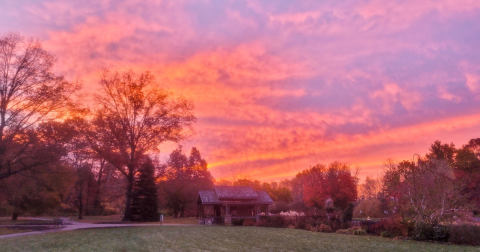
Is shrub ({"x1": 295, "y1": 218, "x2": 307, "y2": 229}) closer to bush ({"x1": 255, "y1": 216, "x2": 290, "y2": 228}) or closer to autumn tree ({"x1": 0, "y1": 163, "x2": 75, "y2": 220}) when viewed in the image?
bush ({"x1": 255, "y1": 216, "x2": 290, "y2": 228})

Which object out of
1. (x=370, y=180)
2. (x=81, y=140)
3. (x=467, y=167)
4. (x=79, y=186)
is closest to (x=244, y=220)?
(x=81, y=140)

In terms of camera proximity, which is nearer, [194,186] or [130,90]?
[130,90]

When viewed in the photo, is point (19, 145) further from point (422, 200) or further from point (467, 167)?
point (467, 167)

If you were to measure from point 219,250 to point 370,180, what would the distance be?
95.4 metres

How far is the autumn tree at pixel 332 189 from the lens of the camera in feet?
206

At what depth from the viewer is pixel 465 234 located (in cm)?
2066

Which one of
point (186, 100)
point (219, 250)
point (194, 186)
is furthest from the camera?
point (194, 186)

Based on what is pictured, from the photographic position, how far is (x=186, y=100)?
44906 mm

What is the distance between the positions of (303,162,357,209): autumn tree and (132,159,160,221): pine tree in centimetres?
2990

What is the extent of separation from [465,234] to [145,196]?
1566 inches

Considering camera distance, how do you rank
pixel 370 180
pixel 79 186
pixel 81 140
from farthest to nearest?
pixel 370 180
pixel 79 186
pixel 81 140

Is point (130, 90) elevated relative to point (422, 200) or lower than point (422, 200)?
elevated

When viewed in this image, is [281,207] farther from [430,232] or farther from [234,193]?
[430,232]

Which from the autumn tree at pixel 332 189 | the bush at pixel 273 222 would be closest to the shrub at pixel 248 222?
the bush at pixel 273 222
